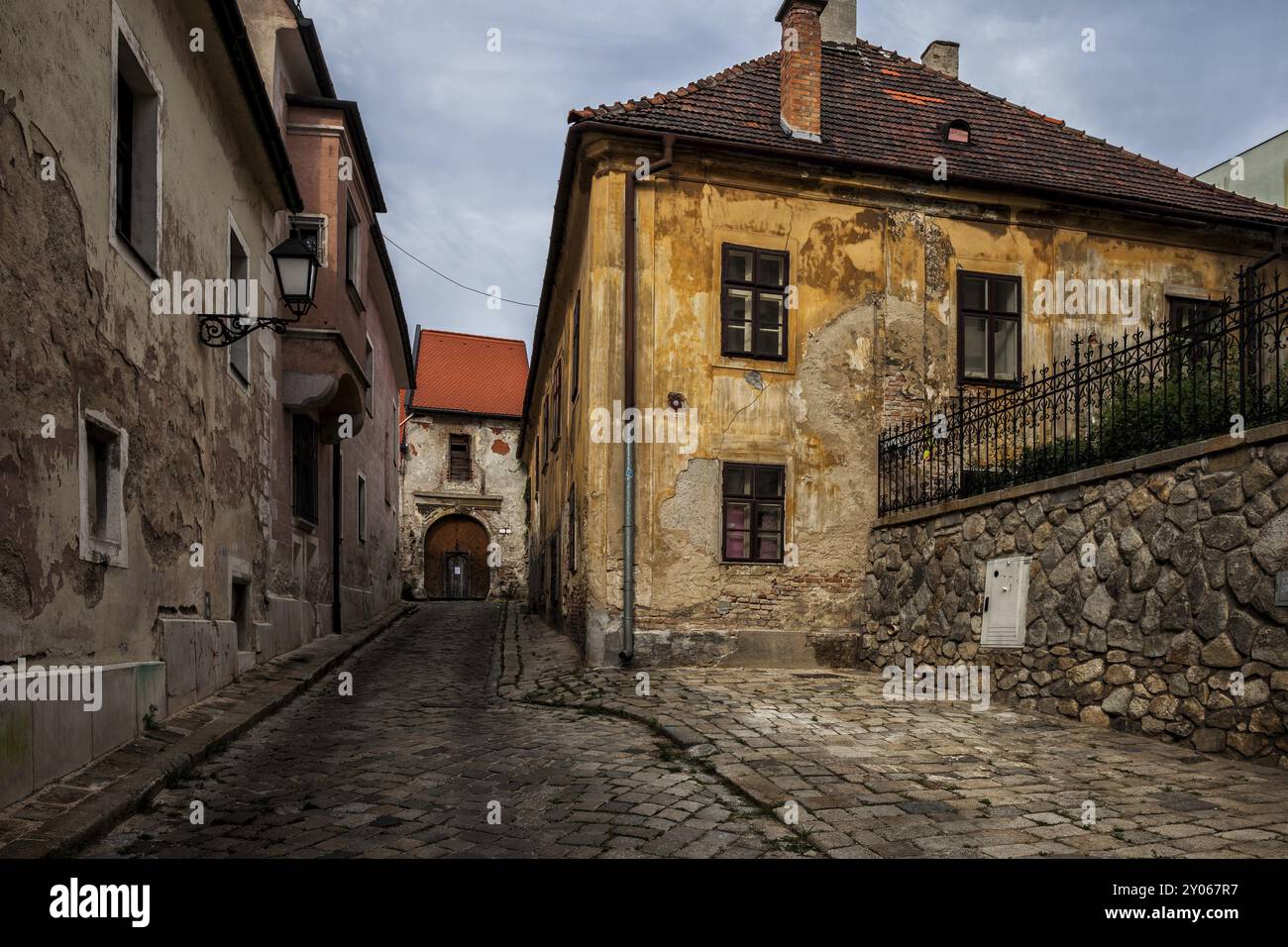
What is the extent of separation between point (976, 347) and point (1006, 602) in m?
4.99

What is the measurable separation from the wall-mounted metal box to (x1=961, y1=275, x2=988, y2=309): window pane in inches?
189

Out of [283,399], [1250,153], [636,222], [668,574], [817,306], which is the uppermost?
[1250,153]

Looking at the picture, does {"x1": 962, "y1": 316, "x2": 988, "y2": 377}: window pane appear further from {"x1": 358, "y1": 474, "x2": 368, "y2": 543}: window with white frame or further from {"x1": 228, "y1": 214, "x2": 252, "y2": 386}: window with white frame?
{"x1": 358, "y1": 474, "x2": 368, "y2": 543}: window with white frame

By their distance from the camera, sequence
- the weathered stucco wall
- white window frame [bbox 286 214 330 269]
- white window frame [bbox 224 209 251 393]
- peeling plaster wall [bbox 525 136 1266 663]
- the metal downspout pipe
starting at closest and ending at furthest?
1. the weathered stucco wall
2. white window frame [bbox 224 209 251 393]
3. the metal downspout pipe
4. peeling plaster wall [bbox 525 136 1266 663]
5. white window frame [bbox 286 214 330 269]

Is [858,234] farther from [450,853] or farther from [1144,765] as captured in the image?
[450,853]

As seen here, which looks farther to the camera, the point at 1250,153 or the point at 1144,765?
the point at 1250,153

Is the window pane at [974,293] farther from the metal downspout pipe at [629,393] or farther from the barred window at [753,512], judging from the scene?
the metal downspout pipe at [629,393]

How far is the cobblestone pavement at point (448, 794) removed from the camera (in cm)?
448

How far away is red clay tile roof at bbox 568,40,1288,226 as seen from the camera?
12.4m

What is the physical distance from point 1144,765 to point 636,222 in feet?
26.6

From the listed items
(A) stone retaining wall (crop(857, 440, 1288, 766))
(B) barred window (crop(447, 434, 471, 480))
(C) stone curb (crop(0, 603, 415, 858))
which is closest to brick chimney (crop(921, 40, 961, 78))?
(A) stone retaining wall (crop(857, 440, 1288, 766))

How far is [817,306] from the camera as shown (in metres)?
12.2

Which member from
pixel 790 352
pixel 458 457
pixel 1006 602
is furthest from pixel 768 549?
pixel 458 457
